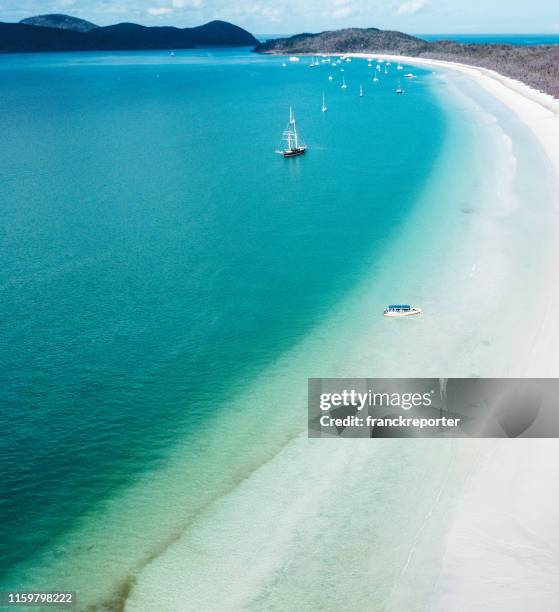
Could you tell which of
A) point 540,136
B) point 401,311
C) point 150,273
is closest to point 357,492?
point 401,311

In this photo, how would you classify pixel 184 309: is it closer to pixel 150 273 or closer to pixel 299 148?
pixel 150 273

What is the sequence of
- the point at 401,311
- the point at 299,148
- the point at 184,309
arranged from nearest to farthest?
the point at 401,311
the point at 184,309
the point at 299,148

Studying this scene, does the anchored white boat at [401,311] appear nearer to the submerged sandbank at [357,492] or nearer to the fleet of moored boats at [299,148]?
the fleet of moored boats at [299,148]

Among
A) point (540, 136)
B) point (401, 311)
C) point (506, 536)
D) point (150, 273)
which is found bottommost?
point (506, 536)

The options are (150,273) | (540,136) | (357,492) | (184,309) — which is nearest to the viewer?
(357,492)

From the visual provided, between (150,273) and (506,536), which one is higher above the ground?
(150,273)

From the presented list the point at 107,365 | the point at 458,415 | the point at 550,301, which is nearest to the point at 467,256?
the point at 550,301

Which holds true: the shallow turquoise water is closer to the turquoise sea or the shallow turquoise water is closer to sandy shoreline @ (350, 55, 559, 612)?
the turquoise sea

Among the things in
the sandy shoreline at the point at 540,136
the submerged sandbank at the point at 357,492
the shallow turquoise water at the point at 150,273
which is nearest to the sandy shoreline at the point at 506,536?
the submerged sandbank at the point at 357,492

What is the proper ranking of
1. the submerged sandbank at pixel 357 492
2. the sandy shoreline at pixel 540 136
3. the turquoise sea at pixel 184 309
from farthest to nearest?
1. the sandy shoreline at pixel 540 136
2. the turquoise sea at pixel 184 309
3. the submerged sandbank at pixel 357 492
